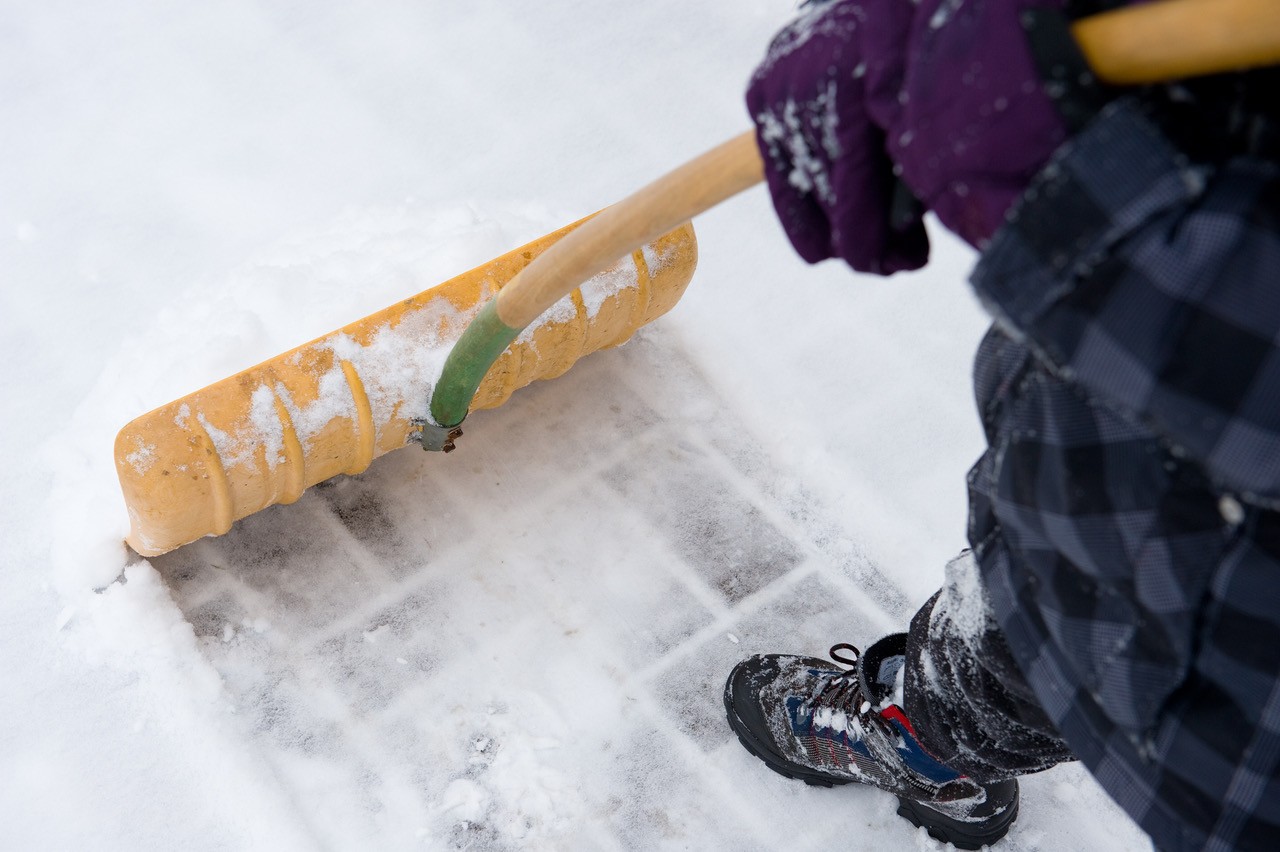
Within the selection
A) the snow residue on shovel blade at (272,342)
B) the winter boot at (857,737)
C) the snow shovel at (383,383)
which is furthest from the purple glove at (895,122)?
the snow residue on shovel blade at (272,342)

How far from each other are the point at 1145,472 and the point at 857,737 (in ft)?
3.14

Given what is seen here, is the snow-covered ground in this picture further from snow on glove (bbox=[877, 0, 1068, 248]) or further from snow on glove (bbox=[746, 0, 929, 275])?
snow on glove (bbox=[877, 0, 1068, 248])

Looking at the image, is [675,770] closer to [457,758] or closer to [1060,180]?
[457,758]

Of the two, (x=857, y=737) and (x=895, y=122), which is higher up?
→ (x=895, y=122)

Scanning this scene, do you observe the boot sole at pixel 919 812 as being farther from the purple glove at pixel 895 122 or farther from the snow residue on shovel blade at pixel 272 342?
the purple glove at pixel 895 122

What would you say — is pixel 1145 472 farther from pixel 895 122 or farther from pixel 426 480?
pixel 426 480

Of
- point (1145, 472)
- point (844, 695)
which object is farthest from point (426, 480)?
point (1145, 472)

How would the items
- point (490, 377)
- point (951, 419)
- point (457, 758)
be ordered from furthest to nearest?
point (951, 419)
point (490, 377)
point (457, 758)

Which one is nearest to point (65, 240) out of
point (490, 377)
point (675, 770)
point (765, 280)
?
point (490, 377)

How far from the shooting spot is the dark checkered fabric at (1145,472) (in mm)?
724

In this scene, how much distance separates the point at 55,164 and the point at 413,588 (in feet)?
5.06

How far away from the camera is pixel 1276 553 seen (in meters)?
Answer: 0.82

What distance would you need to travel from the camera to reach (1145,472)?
0.88 metres

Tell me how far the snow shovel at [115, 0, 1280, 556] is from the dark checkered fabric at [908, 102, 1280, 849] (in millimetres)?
651
